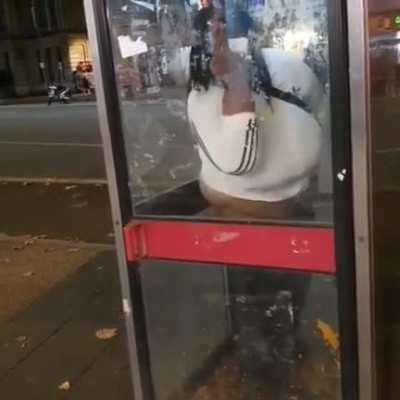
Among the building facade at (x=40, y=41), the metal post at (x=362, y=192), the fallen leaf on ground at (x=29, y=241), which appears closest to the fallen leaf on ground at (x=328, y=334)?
the metal post at (x=362, y=192)

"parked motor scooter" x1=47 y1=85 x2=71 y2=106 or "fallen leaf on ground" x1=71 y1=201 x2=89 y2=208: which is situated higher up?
"parked motor scooter" x1=47 y1=85 x2=71 y2=106

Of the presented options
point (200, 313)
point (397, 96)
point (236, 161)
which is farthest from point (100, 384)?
point (397, 96)

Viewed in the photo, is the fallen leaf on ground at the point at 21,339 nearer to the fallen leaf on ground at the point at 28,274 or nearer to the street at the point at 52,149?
the fallen leaf on ground at the point at 28,274

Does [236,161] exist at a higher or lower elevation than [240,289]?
higher

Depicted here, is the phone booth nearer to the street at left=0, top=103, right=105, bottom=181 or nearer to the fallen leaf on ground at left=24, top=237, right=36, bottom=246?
the fallen leaf on ground at left=24, top=237, right=36, bottom=246

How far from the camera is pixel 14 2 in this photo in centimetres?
4606

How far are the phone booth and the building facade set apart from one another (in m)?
43.7

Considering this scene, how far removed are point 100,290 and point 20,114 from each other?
65.6 ft

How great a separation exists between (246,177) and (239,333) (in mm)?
942

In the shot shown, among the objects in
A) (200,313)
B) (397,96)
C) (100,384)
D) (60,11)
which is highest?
(60,11)

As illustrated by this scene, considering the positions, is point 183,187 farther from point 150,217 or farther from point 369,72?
point 369,72

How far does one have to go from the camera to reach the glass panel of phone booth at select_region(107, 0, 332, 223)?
6.97 feet

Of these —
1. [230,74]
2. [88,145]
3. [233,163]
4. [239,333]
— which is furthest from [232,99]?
[88,145]

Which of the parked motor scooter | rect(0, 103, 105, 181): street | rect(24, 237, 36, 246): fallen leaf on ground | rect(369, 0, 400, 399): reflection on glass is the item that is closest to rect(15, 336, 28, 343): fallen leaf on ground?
rect(24, 237, 36, 246): fallen leaf on ground
